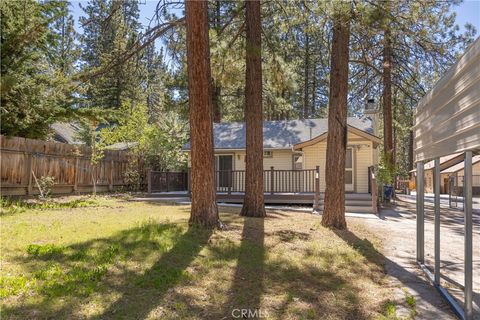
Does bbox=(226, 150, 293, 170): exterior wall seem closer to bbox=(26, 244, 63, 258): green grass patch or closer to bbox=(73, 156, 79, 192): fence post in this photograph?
bbox=(73, 156, 79, 192): fence post

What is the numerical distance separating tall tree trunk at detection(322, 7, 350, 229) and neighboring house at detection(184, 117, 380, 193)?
Result: 21.0ft

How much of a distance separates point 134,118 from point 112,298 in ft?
60.6

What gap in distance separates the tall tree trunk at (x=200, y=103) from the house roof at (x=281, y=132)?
9927mm

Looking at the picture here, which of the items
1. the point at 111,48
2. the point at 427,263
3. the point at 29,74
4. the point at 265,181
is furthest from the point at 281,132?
the point at 427,263

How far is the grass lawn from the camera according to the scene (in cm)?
356

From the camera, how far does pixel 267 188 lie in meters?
16.2

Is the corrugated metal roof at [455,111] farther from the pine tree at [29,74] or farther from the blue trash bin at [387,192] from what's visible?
the blue trash bin at [387,192]

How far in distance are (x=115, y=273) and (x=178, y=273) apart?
69 centimetres

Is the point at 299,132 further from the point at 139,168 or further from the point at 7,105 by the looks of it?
the point at 7,105

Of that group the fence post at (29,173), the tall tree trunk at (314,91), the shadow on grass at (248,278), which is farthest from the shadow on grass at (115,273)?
the tall tree trunk at (314,91)

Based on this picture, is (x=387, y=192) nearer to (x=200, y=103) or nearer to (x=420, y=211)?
(x=420, y=211)

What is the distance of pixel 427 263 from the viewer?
601 cm

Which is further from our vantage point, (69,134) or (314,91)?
(314,91)

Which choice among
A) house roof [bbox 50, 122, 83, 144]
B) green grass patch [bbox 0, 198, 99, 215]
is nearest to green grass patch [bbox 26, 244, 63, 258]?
green grass patch [bbox 0, 198, 99, 215]
